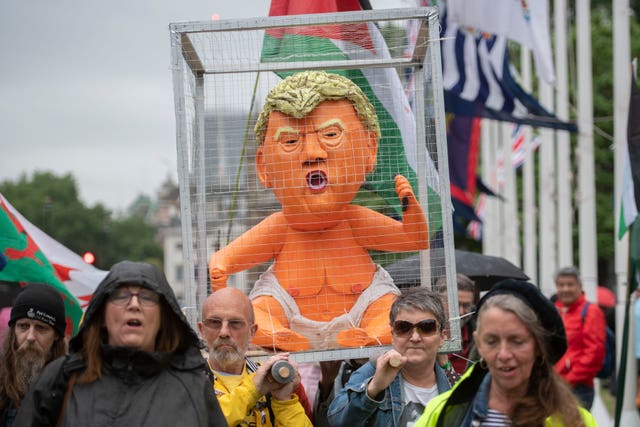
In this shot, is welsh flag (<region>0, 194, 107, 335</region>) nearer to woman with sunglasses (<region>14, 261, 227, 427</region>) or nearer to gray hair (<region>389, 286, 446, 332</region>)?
gray hair (<region>389, 286, 446, 332</region>)

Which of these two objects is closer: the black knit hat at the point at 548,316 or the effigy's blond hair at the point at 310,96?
the black knit hat at the point at 548,316

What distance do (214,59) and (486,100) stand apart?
38.0 ft

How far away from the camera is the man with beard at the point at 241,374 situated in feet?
15.9

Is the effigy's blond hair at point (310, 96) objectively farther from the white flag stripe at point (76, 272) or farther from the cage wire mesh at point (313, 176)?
the white flag stripe at point (76, 272)

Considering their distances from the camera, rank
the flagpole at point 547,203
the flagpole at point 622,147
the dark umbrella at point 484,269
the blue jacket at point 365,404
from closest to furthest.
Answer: the blue jacket at point 365,404, the dark umbrella at point 484,269, the flagpole at point 622,147, the flagpole at point 547,203

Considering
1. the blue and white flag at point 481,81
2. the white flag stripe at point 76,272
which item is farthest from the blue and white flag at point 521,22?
the white flag stripe at point 76,272

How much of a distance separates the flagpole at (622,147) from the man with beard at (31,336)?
7222mm

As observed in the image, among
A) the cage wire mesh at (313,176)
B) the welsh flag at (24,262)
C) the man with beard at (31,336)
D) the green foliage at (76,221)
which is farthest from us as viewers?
the green foliage at (76,221)

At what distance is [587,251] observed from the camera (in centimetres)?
1783

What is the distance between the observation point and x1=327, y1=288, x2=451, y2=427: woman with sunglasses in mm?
5004

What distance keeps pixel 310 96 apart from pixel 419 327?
170 cm

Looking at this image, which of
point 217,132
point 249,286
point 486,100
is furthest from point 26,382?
point 486,100

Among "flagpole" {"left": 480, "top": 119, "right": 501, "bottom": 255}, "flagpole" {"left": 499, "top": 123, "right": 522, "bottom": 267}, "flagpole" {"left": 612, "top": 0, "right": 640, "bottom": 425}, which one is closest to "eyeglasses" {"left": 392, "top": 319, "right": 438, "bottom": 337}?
"flagpole" {"left": 612, "top": 0, "right": 640, "bottom": 425}

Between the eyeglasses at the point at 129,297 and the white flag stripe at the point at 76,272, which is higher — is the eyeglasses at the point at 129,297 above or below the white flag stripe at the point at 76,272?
above
